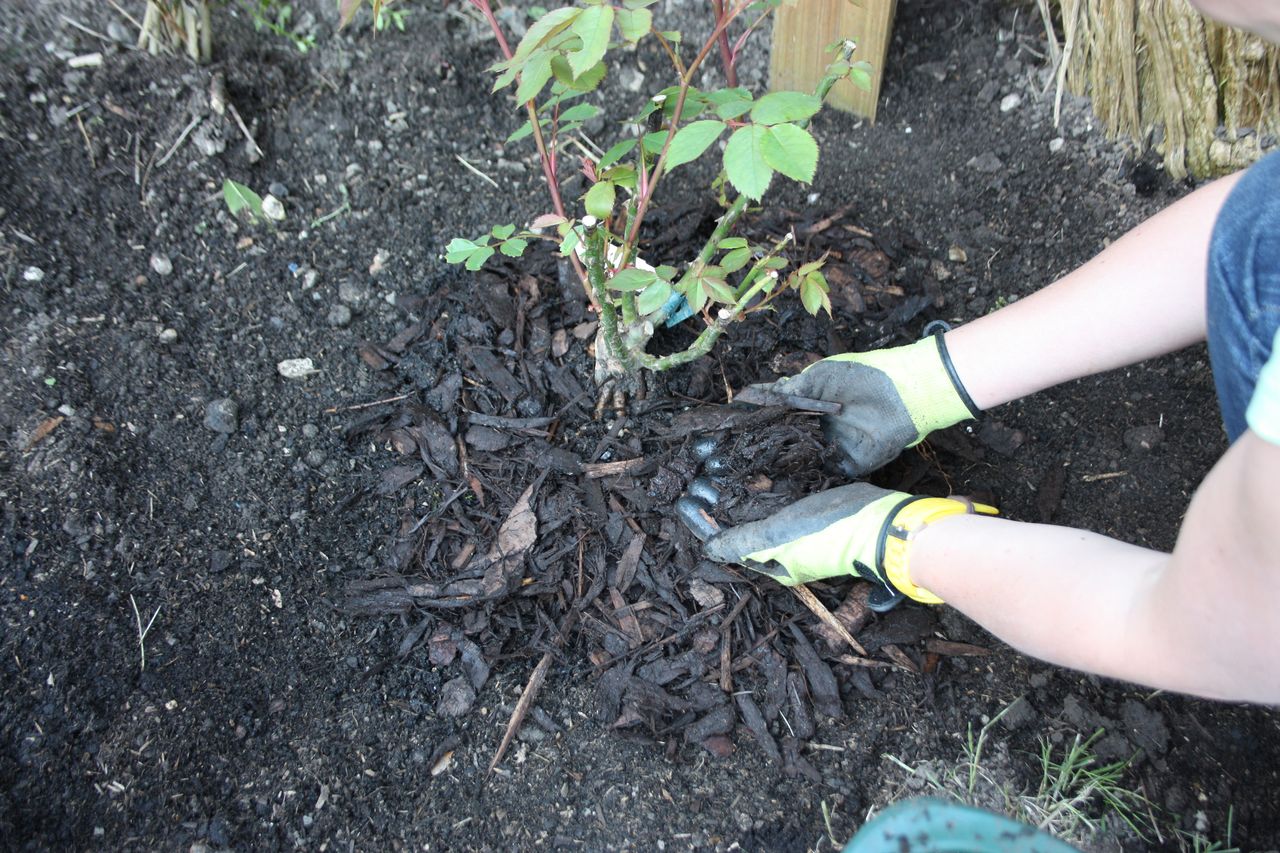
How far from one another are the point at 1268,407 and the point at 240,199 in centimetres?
199

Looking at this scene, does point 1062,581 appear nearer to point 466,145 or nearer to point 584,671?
point 584,671

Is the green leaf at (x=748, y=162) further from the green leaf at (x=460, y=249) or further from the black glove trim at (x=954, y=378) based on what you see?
the black glove trim at (x=954, y=378)

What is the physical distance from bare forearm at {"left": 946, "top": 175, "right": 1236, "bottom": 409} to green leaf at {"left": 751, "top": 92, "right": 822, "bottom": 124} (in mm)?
669

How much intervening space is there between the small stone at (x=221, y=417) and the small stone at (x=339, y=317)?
0.29 metres

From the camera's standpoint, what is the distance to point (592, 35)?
102 centimetres

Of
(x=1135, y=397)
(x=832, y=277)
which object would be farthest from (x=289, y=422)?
(x=1135, y=397)

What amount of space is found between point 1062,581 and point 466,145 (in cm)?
170

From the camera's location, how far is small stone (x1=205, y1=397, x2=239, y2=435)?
69.5 inches

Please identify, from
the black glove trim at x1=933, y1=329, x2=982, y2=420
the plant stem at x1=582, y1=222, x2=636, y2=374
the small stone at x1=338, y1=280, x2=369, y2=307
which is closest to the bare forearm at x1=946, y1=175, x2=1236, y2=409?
the black glove trim at x1=933, y1=329, x2=982, y2=420

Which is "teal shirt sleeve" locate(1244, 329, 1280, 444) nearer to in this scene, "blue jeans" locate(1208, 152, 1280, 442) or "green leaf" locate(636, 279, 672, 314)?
"blue jeans" locate(1208, 152, 1280, 442)

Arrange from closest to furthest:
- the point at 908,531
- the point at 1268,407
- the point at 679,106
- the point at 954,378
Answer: the point at 1268,407, the point at 679,106, the point at 908,531, the point at 954,378

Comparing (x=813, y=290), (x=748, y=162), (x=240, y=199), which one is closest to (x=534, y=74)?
(x=748, y=162)

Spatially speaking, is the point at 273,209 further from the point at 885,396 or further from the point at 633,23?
the point at 885,396

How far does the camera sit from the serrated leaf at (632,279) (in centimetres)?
138
